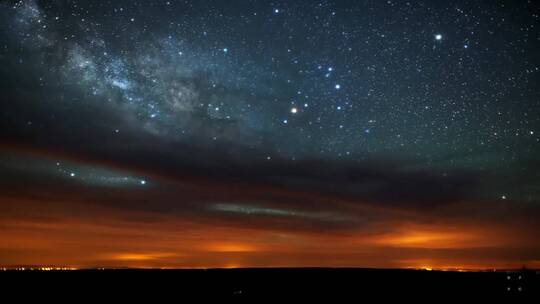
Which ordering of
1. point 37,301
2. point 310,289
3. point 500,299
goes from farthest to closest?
point 310,289, point 500,299, point 37,301

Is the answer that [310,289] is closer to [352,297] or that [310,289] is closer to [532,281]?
[352,297]

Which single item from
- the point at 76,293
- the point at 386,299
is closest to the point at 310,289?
the point at 386,299

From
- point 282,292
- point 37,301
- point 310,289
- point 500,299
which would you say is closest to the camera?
point 37,301

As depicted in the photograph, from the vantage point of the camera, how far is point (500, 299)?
84.1 ft

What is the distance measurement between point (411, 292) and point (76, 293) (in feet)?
77.6

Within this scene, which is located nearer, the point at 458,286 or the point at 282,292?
the point at 282,292

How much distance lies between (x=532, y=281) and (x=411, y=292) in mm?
11310

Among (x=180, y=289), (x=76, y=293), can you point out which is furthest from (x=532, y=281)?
(x=76, y=293)

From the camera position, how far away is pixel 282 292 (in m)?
29.8

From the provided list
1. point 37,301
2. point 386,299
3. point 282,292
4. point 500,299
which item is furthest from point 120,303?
point 500,299

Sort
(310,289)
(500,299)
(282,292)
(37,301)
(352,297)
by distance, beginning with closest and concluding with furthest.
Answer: (37,301) → (500,299) → (352,297) → (282,292) → (310,289)

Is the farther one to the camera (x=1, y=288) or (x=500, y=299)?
(x=1, y=288)

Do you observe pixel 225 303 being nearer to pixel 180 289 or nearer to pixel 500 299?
pixel 180 289

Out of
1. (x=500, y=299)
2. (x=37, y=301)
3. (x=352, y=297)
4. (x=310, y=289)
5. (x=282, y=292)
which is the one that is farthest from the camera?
(x=310, y=289)
